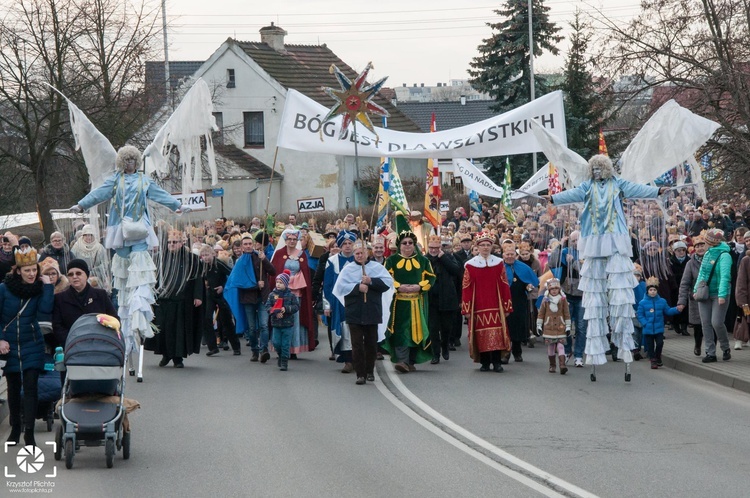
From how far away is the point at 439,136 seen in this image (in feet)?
63.9

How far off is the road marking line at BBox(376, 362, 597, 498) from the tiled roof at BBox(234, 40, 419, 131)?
39.4 metres

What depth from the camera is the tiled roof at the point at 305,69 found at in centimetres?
5422

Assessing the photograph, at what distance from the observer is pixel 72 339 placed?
33.6 feet

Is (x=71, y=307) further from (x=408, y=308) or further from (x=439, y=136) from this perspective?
(x=439, y=136)

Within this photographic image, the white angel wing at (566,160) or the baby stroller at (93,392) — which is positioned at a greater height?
the white angel wing at (566,160)

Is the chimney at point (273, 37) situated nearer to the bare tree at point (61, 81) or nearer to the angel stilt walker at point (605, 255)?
the bare tree at point (61, 81)

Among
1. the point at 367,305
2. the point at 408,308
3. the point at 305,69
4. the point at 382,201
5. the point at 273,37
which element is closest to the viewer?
the point at 367,305

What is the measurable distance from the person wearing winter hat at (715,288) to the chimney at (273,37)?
43344 mm

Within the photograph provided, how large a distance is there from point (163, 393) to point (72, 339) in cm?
429

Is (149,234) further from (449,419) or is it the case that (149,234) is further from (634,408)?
(634,408)

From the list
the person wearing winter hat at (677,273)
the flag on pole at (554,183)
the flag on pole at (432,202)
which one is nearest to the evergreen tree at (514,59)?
the flag on pole at (554,183)

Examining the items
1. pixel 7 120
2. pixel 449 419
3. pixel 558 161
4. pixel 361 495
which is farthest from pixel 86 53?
pixel 361 495

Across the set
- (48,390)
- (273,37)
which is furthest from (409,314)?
(273,37)

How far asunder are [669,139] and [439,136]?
439 cm
